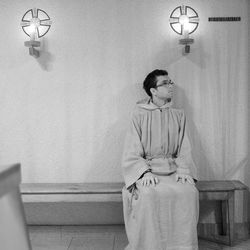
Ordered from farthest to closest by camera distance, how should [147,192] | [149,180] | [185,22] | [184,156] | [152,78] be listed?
[185,22] < [152,78] < [184,156] < [149,180] < [147,192]

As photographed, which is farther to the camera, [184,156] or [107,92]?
[107,92]

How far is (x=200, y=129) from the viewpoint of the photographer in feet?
13.5

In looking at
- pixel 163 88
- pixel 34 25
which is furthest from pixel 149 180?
pixel 34 25

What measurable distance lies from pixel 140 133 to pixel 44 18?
1.57m

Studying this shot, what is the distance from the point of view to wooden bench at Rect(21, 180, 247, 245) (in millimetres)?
3652

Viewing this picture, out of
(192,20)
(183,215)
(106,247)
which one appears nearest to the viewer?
(183,215)

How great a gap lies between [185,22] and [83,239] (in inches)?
92.2

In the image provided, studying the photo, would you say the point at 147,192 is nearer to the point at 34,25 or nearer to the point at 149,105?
the point at 149,105

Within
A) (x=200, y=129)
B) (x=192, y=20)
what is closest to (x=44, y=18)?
(x=192, y=20)

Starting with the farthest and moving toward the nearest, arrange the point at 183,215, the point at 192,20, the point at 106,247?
the point at 192,20 → the point at 106,247 → the point at 183,215

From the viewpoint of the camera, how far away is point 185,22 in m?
3.86

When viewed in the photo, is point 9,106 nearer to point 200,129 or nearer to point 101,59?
point 101,59

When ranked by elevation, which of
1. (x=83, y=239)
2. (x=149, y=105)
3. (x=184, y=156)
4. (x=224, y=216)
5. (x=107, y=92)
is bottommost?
(x=83, y=239)

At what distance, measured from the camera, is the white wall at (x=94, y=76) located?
4.05 metres
